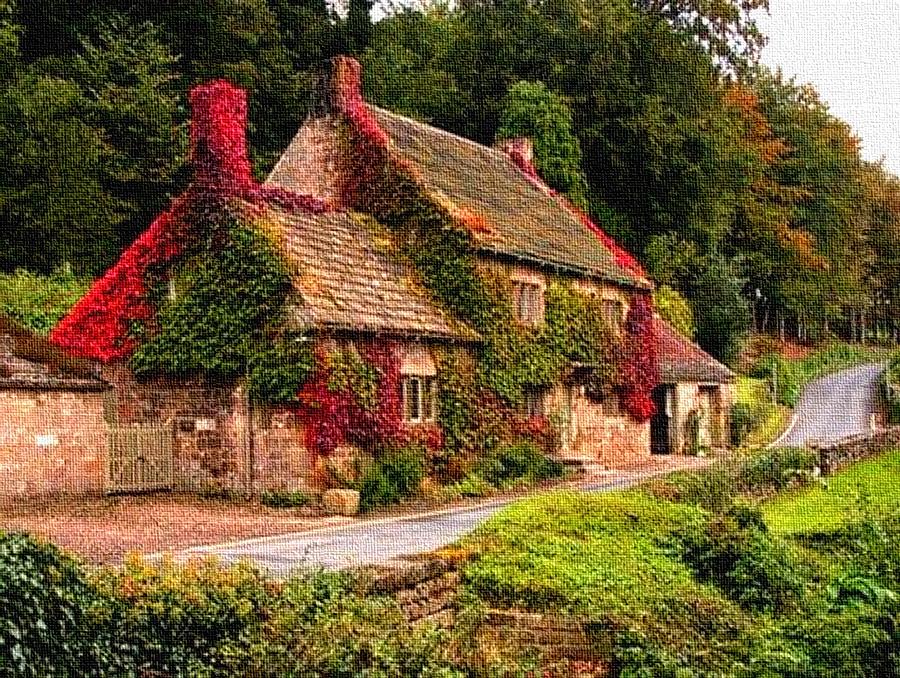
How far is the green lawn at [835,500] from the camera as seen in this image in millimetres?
22281

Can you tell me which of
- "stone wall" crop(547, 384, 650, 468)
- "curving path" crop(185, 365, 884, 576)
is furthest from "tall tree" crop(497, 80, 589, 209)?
"curving path" crop(185, 365, 884, 576)

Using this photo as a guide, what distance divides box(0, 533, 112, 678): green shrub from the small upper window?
23335 mm

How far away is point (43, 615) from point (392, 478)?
17129 mm

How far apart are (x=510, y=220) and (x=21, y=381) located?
642 inches

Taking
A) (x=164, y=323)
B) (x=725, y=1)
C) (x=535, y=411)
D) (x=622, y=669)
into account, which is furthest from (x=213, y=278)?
(x=725, y=1)

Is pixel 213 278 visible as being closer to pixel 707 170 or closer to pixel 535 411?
pixel 535 411

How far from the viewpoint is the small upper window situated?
1322 inches

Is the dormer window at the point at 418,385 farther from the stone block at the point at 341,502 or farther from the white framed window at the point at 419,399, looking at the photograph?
the stone block at the point at 341,502

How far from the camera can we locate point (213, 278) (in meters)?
27.2

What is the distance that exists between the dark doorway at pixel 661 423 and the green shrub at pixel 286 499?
22.7 metres

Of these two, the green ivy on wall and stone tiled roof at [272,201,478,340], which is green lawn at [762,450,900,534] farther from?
the green ivy on wall

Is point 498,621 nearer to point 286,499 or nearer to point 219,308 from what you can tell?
point 286,499

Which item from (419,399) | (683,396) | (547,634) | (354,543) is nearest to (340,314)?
(419,399)

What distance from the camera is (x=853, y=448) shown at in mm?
33219
